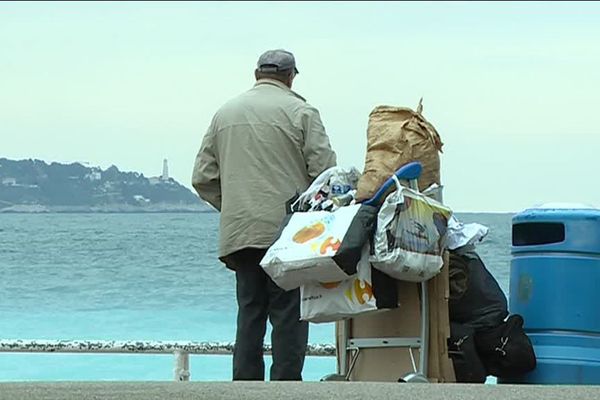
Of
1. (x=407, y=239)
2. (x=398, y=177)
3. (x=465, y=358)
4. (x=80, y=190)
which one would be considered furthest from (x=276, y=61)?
(x=80, y=190)

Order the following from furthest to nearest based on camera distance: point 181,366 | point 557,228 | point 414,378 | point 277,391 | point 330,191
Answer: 1. point 181,366
2. point 557,228
3. point 330,191
4. point 414,378
5. point 277,391

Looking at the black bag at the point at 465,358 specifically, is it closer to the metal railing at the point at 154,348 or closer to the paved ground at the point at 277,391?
the paved ground at the point at 277,391

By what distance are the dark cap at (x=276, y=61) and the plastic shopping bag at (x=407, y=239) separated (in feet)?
3.71

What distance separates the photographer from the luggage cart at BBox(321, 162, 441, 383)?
17.7ft

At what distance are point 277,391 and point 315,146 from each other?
5.76 feet

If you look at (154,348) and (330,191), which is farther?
(154,348)

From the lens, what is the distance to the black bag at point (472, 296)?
18.7ft

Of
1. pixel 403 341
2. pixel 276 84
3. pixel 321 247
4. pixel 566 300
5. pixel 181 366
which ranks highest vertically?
pixel 276 84

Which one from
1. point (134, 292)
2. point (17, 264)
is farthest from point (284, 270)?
point (17, 264)

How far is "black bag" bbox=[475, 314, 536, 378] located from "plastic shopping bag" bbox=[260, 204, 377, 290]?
A: 75cm

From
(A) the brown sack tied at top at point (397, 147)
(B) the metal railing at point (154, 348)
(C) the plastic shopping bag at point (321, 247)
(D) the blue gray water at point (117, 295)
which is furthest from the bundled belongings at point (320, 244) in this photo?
(D) the blue gray water at point (117, 295)

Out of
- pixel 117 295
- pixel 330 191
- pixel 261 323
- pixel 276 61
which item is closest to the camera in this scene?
pixel 330 191

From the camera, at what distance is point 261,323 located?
6.09 metres

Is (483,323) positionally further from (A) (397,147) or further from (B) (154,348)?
(B) (154,348)
